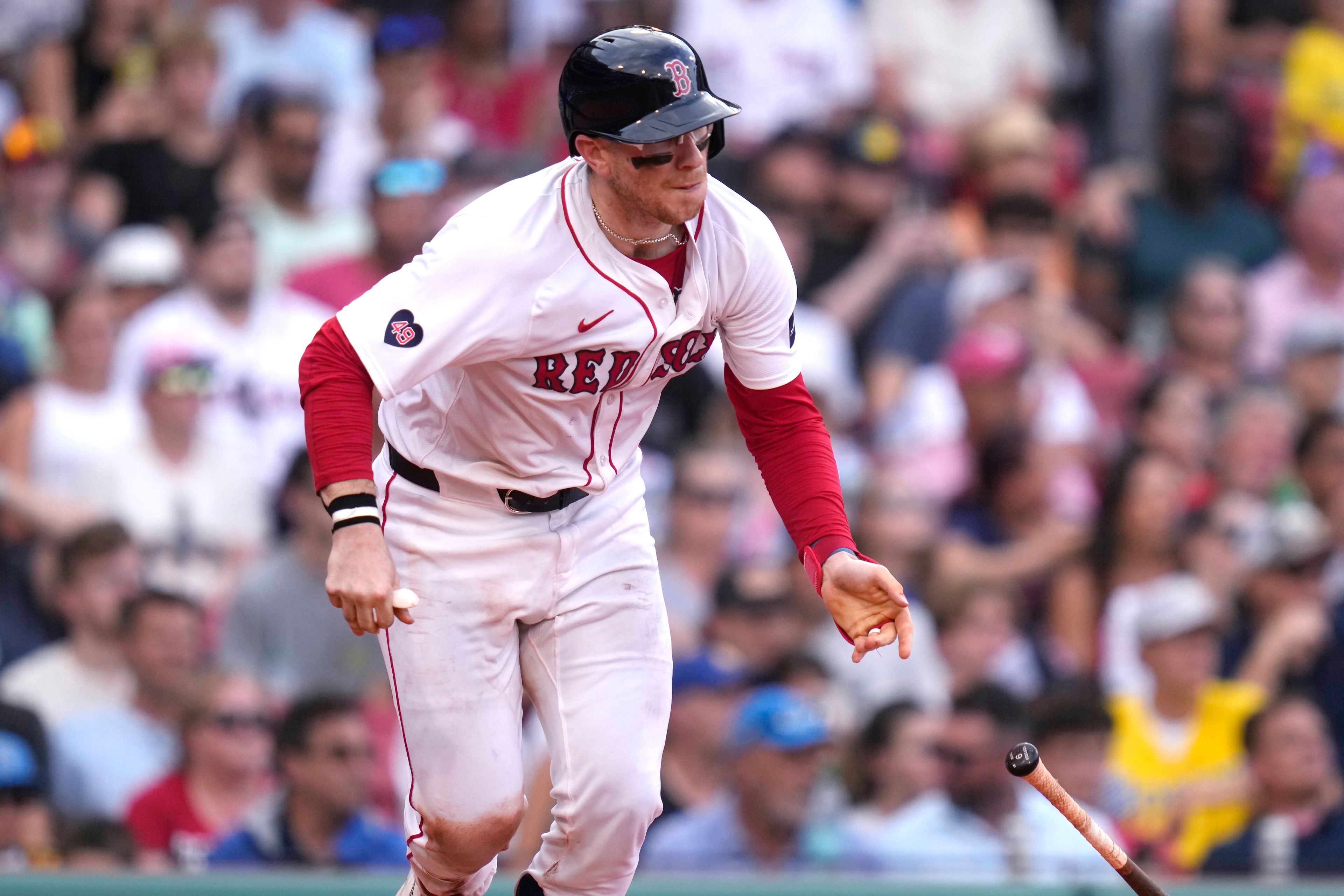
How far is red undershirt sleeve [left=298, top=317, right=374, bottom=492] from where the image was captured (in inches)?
123

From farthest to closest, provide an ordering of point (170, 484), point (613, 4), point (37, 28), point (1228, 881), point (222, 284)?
point (613, 4) → point (37, 28) → point (222, 284) → point (170, 484) → point (1228, 881)

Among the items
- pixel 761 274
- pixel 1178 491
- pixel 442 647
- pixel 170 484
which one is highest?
pixel 761 274

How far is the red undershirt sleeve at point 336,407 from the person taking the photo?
10.3ft

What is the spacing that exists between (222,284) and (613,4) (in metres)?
2.71

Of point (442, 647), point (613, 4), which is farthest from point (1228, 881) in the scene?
point (613, 4)

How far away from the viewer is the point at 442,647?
11.1 ft

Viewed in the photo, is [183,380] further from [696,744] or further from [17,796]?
[696,744]

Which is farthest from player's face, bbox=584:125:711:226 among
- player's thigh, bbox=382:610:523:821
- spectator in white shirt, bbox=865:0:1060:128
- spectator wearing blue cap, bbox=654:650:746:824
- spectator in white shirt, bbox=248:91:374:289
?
spectator in white shirt, bbox=865:0:1060:128

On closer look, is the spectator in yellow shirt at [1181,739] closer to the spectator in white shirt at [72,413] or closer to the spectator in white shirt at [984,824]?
the spectator in white shirt at [984,824]

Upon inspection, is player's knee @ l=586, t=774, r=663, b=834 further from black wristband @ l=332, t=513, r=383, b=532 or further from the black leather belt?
black wristband @ l=332, t=513, r=383, b=532

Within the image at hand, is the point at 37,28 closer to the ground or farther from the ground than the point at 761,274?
closer to the ground

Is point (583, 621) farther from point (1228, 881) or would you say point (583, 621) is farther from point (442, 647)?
point (1228, 881)

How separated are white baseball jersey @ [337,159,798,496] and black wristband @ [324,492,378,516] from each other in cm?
19

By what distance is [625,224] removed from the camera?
3260 mm
